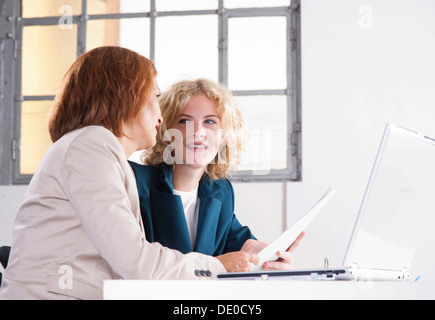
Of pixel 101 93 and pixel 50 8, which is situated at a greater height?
pixel 50 8

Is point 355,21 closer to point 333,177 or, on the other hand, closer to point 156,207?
point 333,177

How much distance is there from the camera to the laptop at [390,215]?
1.12 metres

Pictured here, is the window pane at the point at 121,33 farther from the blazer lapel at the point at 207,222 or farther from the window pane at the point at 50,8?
the blazer lapel at the point at 207,222

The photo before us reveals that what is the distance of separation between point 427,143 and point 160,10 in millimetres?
2589

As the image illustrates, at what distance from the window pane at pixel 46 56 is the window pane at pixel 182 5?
56 centimetres

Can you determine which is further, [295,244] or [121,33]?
[121,33]

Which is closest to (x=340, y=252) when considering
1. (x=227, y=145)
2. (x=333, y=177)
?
(x=333, y=177)

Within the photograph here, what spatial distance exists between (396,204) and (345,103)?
2093 mm

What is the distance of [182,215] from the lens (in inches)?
74.0

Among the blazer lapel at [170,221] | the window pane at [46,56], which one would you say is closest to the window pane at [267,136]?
the window pane at [46,56]

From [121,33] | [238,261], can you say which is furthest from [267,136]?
[238,261]

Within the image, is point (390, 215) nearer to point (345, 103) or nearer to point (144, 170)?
point (144, 170)

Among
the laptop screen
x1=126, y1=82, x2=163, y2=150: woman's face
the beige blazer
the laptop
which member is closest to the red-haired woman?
the beige blazer

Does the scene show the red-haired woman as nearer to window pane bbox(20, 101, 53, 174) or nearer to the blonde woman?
the blonde woman
